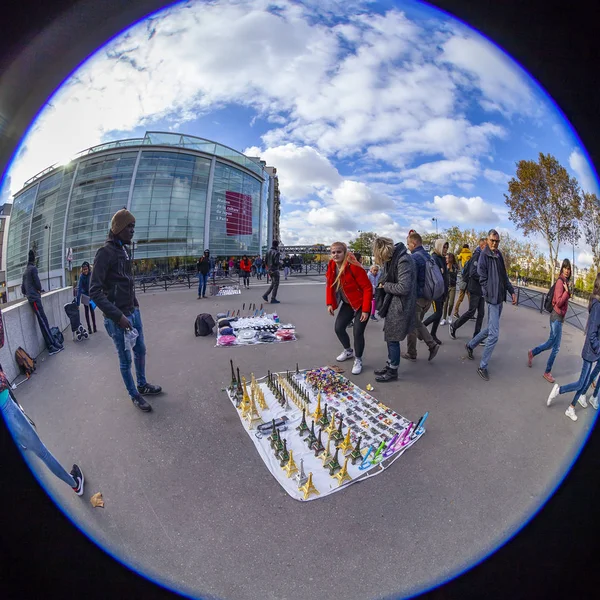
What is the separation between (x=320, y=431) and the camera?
2.05 metres

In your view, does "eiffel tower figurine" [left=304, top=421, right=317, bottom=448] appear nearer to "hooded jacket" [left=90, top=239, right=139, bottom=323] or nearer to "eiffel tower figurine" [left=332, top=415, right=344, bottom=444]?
"eiffel tower figurine" [left=332, top=415, right=344, bottom=444]

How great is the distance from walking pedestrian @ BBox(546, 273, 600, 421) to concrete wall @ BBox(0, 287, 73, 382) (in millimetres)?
4037

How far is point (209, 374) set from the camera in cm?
296

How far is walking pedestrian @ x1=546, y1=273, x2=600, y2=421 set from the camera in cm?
190

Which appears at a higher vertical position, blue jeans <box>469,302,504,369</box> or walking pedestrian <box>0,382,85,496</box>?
blue jeans <box>469,302,504,369</box>

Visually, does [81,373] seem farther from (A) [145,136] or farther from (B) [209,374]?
(A) [145,136]

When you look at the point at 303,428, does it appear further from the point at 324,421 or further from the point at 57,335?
the point at 57,335

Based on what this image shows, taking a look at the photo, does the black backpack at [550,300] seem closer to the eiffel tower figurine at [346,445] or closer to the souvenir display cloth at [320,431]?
the souvenir display cloth at [320,431]

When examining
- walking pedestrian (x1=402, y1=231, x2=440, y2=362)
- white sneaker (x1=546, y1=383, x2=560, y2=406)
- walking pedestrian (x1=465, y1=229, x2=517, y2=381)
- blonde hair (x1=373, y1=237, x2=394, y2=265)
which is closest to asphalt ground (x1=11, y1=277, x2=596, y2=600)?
white sneaker (x1=546, y1=383, x2=560, y2=406)

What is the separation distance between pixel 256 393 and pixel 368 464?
1233 mm

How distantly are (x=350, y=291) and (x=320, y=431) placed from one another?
6.06ft

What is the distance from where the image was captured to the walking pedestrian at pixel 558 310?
6.68 ft

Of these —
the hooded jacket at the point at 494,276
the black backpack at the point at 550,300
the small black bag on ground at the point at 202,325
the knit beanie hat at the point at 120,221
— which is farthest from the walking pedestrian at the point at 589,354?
the small black bag on ground at the point at 202,325

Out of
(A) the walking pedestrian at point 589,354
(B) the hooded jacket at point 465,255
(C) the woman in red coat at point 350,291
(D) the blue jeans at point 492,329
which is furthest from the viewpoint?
(B) the hooded jacket at point 465,255
